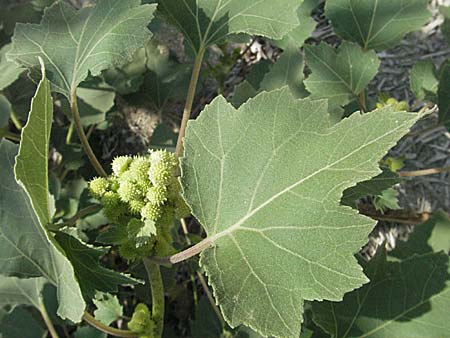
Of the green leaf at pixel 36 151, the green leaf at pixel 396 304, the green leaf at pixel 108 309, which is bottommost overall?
the green leaf at pixel 108 309

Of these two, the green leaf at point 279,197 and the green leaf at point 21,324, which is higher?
the green leaf at point 279,197

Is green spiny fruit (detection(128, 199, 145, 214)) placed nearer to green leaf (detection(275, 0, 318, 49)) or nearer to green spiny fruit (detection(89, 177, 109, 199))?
green spiny fruit (detection(89, 177, 109, 199))

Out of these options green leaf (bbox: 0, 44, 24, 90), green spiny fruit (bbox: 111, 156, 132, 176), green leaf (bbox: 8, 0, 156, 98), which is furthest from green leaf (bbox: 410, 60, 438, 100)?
green leaf (bbox: 0, 44, 24, 90)

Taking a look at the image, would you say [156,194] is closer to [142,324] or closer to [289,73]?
[142,324]

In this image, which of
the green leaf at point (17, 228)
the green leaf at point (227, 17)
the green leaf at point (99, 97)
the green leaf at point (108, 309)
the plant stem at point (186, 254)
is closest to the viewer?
the plant stem at point (186, 254)

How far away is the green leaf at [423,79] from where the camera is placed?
5.18 feet

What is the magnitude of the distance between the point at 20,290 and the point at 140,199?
626 millimetres

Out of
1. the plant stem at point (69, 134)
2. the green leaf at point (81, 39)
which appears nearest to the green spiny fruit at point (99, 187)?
the green leaf at point (81, 39)

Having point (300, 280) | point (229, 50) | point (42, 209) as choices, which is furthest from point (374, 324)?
point (229, 50)

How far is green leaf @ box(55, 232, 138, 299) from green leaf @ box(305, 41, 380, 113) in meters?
0.71

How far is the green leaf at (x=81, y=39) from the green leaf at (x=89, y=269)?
0.36m

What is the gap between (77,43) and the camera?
1208mm

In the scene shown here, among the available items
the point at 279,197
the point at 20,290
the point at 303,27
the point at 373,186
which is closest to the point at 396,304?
the point at 373,186

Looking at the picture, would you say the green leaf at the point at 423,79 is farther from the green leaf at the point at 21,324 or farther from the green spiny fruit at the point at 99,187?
the green leaf at the point at 21,324
